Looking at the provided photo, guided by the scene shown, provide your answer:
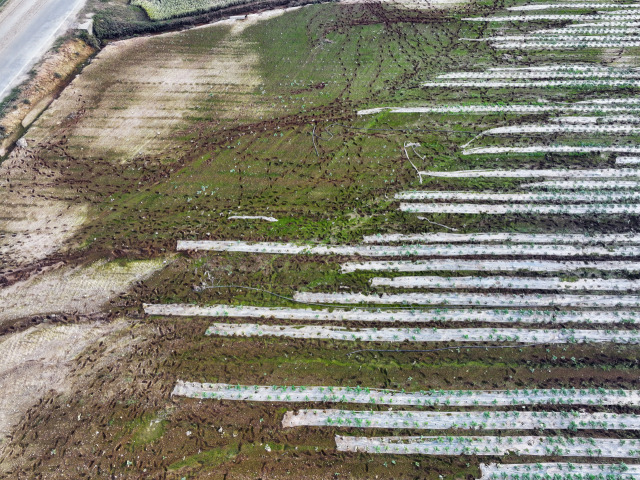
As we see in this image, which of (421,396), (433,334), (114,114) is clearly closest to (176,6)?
(114,114)

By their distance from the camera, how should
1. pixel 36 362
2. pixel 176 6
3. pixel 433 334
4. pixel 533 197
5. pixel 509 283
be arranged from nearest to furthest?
pixel 36 362 → pixel 433 334 → pixel 509 283 → pixel 533 197 → pixel 176 6

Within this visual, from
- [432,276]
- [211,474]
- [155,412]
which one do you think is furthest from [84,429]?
[432,276]

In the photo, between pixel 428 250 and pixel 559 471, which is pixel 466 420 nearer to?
pixel 559 471

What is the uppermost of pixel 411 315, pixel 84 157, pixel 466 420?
pixel 84 157

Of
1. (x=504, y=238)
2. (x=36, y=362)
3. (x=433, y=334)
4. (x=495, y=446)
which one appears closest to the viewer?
(x=495, y=446)

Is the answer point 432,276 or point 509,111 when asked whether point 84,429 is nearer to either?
point 432,276

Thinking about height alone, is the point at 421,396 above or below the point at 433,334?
below

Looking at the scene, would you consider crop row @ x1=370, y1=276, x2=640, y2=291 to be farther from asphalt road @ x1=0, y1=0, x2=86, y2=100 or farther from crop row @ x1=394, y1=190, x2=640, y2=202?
asphalt road @ x1=0, y1=0, x2=86, y2=100
